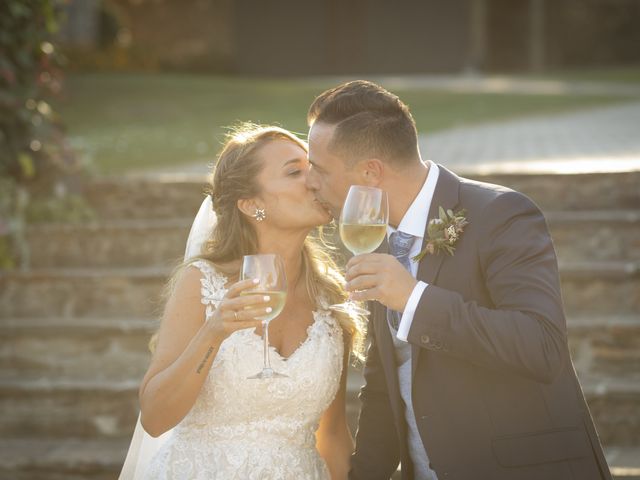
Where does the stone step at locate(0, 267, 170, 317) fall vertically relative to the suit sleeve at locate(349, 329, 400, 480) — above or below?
below

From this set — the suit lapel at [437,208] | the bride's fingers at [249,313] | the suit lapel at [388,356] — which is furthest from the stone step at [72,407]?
the bride's fingers at [249,313]

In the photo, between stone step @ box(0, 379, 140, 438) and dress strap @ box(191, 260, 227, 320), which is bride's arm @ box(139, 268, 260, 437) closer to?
dress strap @ box(191, 260, 227, 320)

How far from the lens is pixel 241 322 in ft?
9.59

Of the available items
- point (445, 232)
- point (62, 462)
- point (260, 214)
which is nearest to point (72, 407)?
point (62, 462)

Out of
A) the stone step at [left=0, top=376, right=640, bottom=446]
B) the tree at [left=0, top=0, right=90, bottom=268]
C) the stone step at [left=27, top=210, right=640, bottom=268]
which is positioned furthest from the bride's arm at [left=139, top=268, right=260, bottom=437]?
the tree at [left=0, top=0, right=90, bottom=268]

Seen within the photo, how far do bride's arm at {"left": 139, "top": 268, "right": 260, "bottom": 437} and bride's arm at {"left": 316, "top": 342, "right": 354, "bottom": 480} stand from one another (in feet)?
2.20

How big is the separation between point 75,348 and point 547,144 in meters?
5.49

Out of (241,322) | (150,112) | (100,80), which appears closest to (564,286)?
(241,322)

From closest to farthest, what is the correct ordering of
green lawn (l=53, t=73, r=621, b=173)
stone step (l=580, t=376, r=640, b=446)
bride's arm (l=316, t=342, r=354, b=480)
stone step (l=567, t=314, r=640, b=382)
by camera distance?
bride's arm (l=316, t=342, r=354, b=480) < stone step (l=580, t=376, r=640, b=446) < stone step (l=567, t=314, r=640, b=382) < green lawn (l=53, t=73, r=621, b=173)

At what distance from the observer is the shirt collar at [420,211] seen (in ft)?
10.6

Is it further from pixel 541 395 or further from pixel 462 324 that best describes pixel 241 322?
pixel 541 395

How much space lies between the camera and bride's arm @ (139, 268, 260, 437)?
10.5 feet

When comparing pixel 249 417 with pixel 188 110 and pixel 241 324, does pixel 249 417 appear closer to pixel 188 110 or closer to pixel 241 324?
pixel 241 324

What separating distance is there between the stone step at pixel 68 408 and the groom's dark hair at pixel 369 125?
2.43m
